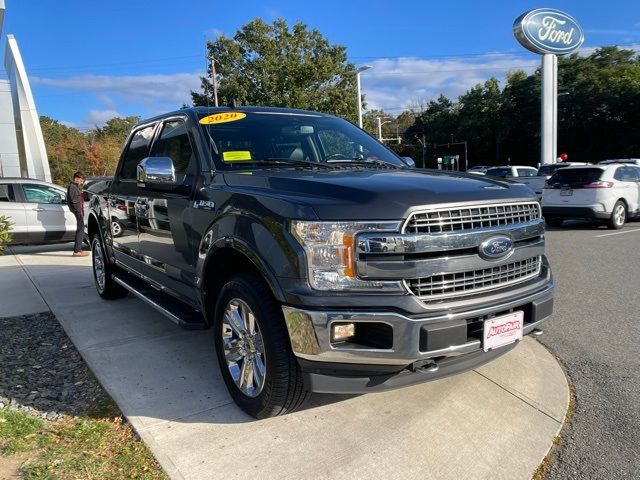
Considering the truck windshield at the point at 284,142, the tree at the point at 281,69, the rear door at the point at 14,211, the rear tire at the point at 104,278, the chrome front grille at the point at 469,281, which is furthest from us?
the tree at the point at 281,69

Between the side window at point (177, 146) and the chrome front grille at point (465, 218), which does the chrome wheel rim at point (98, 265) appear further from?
the chrome front grille at point (465, 218)

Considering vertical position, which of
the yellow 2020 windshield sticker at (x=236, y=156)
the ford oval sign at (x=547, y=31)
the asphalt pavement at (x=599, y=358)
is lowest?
the asphalt pavement at (x=599, y=358)

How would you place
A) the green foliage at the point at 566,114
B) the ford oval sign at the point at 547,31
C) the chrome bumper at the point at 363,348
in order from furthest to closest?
the green foliage at the point at 566,114 → the ford oval sign at the point at 547,31 → the chrome bumper at the point at 363,348

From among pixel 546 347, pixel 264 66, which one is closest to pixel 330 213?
pixel 546 347

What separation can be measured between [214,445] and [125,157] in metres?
3.66

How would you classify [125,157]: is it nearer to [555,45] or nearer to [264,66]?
[555,45]

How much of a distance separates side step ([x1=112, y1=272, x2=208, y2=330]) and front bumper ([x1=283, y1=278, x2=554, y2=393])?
49.0 inches

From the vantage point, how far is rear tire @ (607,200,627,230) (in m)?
12.0

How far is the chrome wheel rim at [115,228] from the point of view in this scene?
210 inches

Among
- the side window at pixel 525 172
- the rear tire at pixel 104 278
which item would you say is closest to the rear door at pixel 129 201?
the rear tire at pixel 104 278

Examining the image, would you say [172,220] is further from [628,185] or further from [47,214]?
[628,185]

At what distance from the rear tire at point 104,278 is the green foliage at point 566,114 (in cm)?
4926

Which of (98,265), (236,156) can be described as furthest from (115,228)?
(236,156)

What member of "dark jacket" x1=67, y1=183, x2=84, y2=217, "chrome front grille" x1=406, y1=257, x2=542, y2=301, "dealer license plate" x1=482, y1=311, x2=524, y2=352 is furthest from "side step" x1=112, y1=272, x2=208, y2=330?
"dark jacket" x1=67, y1=183, x2=84, y2=217
